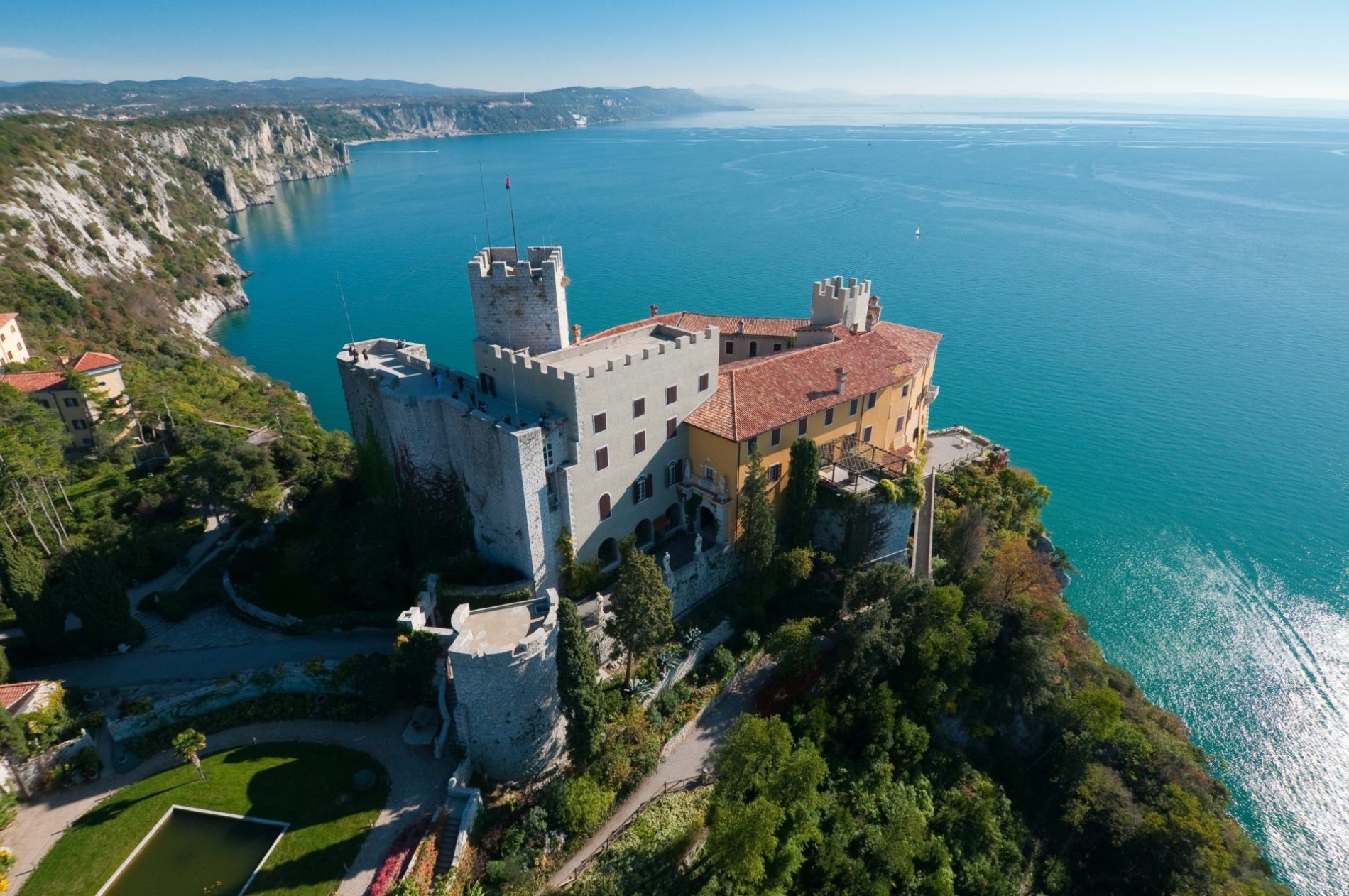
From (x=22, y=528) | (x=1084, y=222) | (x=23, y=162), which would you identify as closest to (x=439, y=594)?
(x=22, y=528)

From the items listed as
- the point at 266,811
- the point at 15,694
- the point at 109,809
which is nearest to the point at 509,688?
the point at 266,811

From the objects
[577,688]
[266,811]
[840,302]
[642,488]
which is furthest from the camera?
[840,302]

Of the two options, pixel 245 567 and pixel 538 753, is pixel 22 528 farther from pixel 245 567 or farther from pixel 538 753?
pixel 538 753

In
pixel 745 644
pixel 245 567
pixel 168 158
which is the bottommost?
pixel 745 644

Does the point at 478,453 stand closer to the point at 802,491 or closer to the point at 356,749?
the point at 356,749

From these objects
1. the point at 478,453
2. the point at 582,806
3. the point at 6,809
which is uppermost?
the point at 478,453

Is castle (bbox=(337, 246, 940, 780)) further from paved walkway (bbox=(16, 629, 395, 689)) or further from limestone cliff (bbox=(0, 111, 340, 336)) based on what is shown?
limestone cliff (bbox=(0, 111, 340, 336))

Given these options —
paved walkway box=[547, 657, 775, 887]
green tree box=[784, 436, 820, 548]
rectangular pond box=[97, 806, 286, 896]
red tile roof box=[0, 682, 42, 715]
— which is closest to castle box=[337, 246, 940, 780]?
green tree box=[784, 436, 820, 548]
